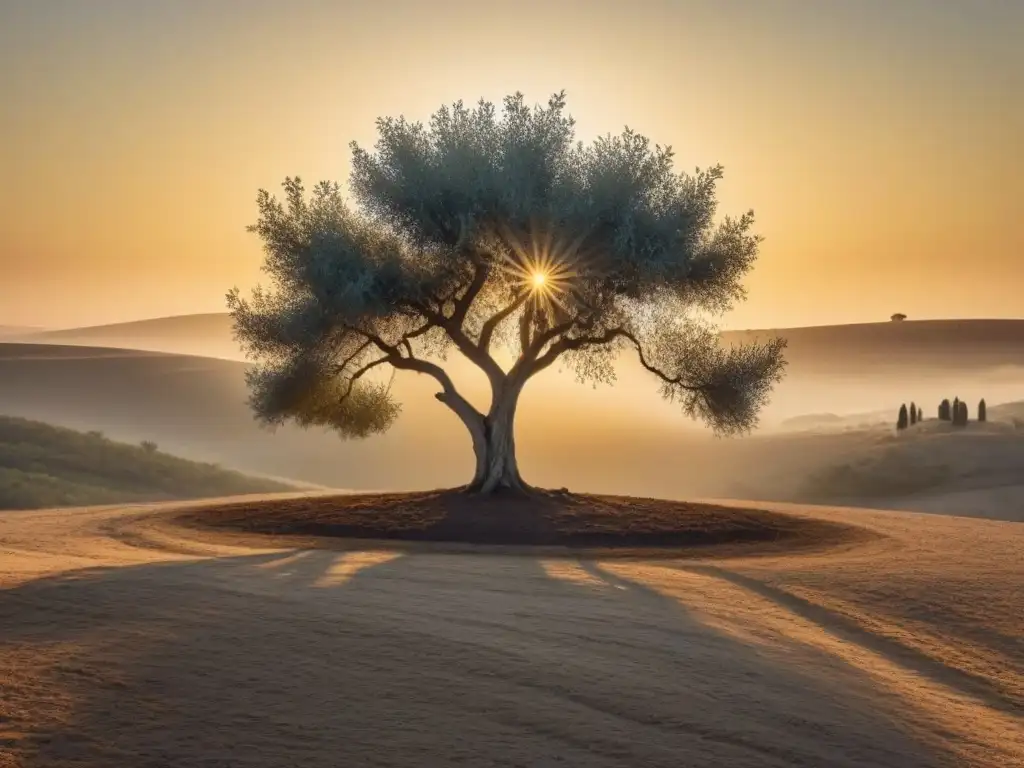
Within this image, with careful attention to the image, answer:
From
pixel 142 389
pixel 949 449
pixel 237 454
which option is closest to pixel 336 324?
pixel 949 449

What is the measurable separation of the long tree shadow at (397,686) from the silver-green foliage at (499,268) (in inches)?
573

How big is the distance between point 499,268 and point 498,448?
4672mm

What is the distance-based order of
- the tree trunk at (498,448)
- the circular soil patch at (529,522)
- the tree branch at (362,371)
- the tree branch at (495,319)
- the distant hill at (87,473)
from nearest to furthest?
1. the circular soil patch at (529,522)
2. the tree branch at (495,319)
3. the tree trunk at (498,448)
4. the tree branch at (362,371)
5. the distant hill at (87,473)

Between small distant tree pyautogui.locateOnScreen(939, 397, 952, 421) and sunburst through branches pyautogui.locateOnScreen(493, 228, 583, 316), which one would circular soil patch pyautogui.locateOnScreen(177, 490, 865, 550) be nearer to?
sunburst through branches pyautogui.locateOnScreen(493, 228, 583, 316)

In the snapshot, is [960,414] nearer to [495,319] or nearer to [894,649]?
[495,319]

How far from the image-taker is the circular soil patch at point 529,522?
2525 centimetres

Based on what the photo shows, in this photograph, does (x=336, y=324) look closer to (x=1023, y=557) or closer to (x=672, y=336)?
(x=672, y=336)

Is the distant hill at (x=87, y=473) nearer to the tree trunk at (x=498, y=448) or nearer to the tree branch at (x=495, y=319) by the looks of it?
the tree trunk at (x=498, y=448)

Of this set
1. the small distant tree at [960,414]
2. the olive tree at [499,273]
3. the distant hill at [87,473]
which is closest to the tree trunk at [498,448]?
the olive tree at [499,273]

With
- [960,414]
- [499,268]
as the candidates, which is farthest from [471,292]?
[960,414]

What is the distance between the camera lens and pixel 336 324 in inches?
1151

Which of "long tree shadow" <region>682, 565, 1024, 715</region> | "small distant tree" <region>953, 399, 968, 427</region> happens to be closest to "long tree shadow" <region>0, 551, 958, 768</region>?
"long tree shadow" <region>682, 565, 1024, 715</region>

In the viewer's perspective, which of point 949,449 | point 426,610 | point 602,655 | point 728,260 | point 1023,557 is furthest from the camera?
point 949,449

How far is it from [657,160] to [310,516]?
12.1m
